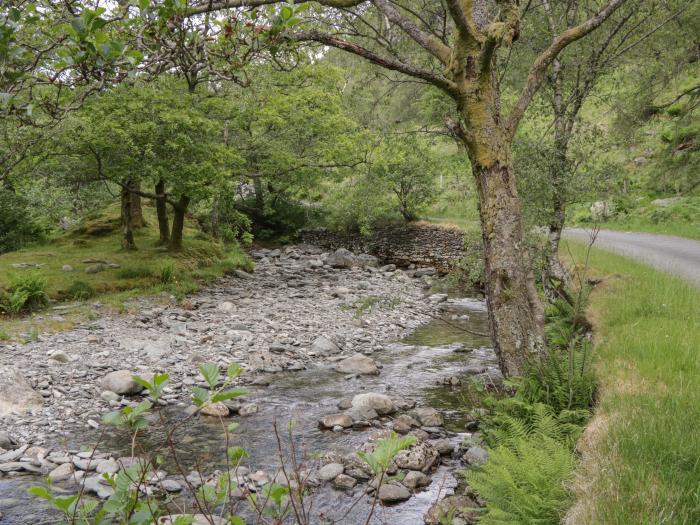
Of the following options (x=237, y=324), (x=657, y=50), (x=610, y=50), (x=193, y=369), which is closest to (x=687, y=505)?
(x=193, y=369)

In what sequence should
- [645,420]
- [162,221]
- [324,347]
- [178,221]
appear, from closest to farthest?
[645,420] < [324,347] < [178,221] < [162,221]

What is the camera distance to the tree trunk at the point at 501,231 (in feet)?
21.0

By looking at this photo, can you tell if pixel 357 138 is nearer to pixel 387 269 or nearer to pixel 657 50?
pixel 387 269

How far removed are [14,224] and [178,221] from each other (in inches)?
238

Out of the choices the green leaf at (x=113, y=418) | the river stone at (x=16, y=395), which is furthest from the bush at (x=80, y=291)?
the green leaf at (x=113, y=418)

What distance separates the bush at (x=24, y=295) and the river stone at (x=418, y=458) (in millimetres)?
9822

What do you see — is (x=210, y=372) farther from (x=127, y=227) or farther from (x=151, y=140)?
(x=127, y=227)

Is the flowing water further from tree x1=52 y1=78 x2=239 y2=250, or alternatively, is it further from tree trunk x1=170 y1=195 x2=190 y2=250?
tree trunk x1=170 y1=195 x2=190 y2=250

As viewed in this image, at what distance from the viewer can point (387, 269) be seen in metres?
23.0

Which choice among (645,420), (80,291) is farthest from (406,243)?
(645,420)

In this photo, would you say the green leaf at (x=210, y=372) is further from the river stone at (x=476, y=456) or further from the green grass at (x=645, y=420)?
the river stone at (x=476, y=456)

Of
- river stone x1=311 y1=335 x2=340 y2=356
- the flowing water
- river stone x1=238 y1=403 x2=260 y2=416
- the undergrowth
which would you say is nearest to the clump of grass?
river stone x1=311 y1=335 x2=340 y2=356

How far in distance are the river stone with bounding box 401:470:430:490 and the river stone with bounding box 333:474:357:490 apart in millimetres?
611

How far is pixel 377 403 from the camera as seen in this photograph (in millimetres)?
8609
